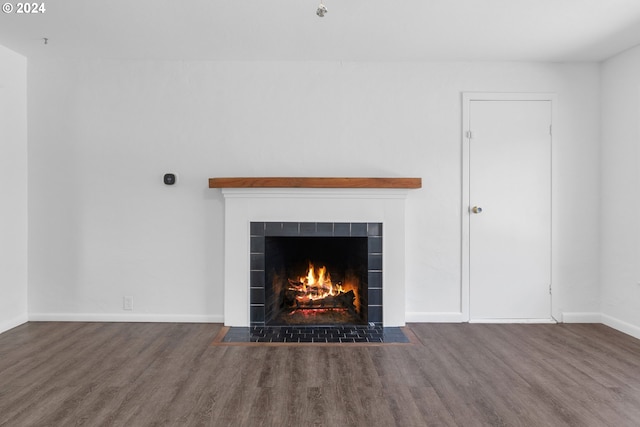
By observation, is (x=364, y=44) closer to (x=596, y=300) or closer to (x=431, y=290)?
(x=431, y=290)

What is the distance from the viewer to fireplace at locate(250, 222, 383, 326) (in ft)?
11.9

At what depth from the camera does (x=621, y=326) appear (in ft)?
11.5

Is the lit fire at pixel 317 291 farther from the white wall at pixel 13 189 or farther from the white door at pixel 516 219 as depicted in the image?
the white wall at pixel 13 189

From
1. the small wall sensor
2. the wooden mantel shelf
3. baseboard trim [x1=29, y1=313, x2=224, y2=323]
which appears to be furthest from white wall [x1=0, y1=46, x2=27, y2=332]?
the wooden mantel shelf

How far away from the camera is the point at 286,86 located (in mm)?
3742

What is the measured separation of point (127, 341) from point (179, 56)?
2410 millimetres

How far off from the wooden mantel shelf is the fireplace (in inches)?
13.6

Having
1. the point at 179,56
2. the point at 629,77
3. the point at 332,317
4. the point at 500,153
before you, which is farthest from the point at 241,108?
the point at 629,77

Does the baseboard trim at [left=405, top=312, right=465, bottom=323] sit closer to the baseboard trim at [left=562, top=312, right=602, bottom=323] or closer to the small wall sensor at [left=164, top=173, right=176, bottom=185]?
the baseboard trim at [left=562, top=312, right=602, bottom=323]

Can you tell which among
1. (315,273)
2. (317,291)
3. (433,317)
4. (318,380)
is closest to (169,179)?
(315,273)

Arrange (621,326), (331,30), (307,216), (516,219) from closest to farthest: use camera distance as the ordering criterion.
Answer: (331,30) < (621,326) < (307,216) < (516,219)

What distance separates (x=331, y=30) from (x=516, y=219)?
230cm

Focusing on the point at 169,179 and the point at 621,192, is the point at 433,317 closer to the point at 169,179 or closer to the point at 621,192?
the point at 621,192

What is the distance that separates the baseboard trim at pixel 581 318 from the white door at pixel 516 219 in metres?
0.16
